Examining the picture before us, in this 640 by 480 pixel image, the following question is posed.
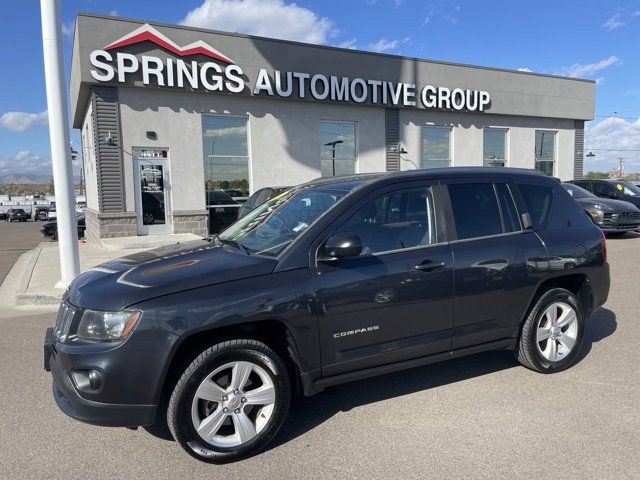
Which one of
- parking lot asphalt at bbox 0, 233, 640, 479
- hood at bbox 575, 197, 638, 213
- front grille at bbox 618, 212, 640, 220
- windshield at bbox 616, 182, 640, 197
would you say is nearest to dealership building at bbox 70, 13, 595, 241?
windshield at bbox 616, 182, 640, 197

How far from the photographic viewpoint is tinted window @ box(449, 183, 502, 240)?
3932 millimetres

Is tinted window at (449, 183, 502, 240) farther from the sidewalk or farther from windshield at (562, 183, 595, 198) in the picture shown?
windshield at (562, 183, 595, 198)

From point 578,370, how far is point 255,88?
13329 millimetres

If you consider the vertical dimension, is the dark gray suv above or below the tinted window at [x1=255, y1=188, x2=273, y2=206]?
below

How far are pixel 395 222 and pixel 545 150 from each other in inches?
862

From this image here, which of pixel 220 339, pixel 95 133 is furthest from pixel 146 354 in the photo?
pixel 95 133

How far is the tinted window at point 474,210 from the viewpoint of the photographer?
3.93m

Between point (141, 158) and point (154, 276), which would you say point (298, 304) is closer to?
point (154, 276)

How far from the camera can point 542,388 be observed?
403cm

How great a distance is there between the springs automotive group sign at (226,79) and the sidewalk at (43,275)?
184 inches

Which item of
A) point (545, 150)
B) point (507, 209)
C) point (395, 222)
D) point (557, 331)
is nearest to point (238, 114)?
point (507, 209)

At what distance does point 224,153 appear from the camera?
15664mm

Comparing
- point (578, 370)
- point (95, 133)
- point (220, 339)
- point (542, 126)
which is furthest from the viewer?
point (542, 126)

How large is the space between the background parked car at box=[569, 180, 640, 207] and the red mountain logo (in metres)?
12.6
